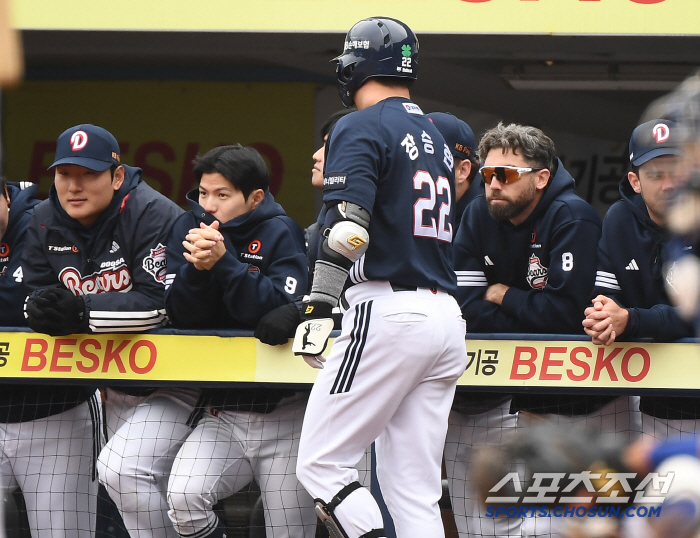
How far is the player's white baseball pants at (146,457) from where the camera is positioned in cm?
358

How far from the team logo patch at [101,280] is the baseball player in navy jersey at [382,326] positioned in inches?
41.8

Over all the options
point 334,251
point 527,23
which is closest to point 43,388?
point 334,251

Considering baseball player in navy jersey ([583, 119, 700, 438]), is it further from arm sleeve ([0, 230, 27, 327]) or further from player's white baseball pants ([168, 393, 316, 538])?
arm sleeve ([0, 230, 27, 327])

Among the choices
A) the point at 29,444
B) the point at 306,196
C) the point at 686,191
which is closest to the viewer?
the point at 686,191

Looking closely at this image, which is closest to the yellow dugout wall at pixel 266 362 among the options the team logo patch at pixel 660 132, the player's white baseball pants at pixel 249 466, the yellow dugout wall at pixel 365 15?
the player's white baseball pants at pixel 249 466

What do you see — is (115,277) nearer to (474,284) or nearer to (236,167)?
(236,167)

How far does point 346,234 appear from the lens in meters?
2.94

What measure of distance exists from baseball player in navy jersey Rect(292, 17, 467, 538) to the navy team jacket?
0.51 m

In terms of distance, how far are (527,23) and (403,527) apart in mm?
3812

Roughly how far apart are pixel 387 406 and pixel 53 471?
4.93 feet

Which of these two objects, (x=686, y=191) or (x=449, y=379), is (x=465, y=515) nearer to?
(x=449, y=379)

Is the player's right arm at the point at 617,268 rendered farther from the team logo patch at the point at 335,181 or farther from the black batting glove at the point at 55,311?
the black batting glove at the point at 55,311

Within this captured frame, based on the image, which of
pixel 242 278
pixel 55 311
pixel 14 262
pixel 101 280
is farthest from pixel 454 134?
pixel 14 262

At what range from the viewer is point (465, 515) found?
12.1ft
